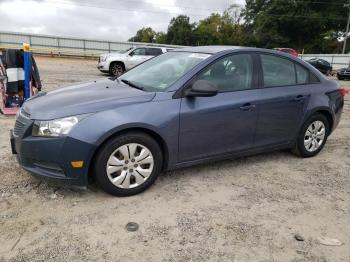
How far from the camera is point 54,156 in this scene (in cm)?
312

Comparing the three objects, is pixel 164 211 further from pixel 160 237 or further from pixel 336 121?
pixel 336 121

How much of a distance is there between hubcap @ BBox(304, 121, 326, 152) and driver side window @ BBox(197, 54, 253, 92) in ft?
4.37

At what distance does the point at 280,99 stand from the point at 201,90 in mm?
1318

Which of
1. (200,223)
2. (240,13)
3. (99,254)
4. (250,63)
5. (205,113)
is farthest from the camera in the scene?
(240,13)

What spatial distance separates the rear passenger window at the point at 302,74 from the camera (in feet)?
15.3

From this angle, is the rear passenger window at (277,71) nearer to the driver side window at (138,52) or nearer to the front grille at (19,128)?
the front grille at (19,128)

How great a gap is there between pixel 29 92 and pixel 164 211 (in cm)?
483

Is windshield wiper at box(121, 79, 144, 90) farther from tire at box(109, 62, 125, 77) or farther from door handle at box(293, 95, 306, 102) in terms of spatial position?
tire at box(109, 62, 125, 77)

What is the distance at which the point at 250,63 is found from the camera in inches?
166

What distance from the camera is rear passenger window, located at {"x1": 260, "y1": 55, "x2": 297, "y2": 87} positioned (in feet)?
14.1

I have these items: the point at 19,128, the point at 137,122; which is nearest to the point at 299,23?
the point at 137,122

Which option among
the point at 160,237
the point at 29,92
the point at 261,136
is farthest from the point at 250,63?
the point at 29,92

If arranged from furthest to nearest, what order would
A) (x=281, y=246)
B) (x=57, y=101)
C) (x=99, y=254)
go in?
1. (x=57, y=101)
2. (x=281, y=246)
3. (x=99, y=254)

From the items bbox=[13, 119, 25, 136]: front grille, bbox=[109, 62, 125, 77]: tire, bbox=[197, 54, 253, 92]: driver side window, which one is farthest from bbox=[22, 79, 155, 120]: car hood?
bbox=[109, 62, 125, 77]: tire
